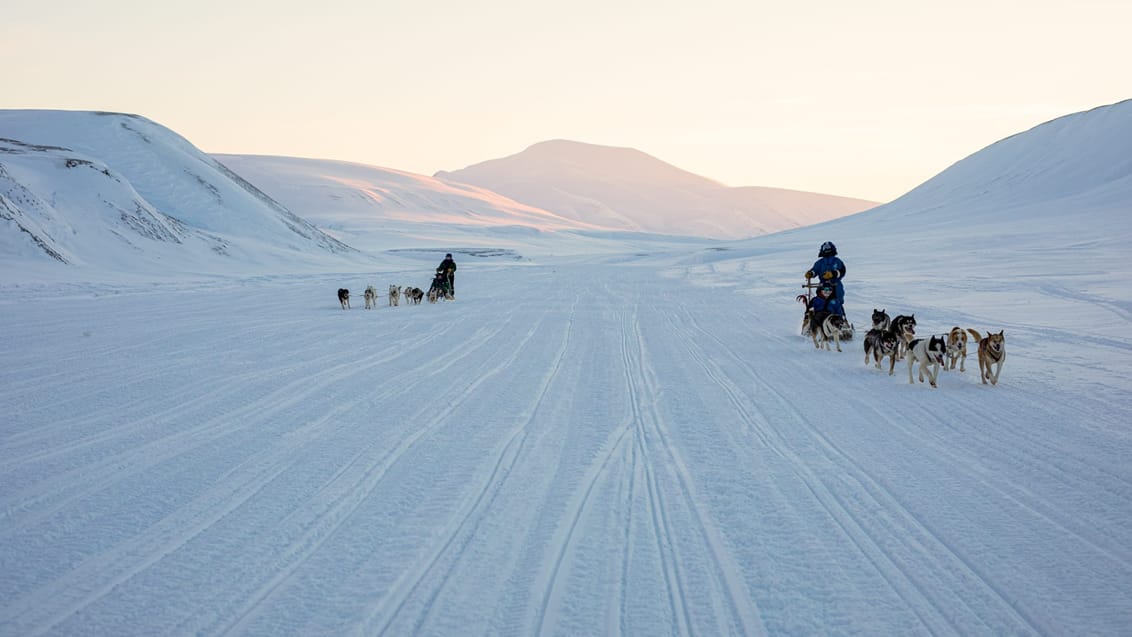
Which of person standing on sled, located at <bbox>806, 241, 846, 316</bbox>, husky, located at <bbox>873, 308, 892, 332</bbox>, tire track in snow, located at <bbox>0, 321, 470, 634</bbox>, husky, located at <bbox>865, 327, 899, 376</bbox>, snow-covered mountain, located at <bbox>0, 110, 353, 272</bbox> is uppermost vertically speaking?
snow-covered mountain, located at <bbox>0, 110, 353, 272</bbox>

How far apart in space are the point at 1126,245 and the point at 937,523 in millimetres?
40066

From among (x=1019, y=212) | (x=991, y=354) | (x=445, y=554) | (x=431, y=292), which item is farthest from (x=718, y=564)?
(x=1019, y=212)

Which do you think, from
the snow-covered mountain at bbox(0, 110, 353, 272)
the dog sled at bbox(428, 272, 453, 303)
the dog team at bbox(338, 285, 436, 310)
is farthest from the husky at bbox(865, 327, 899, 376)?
the snow-covered mountain at bbox(0, 110, 353, 272)

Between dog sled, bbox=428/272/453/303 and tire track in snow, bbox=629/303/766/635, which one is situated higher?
→ dog sled, bbox=428/272/453/303

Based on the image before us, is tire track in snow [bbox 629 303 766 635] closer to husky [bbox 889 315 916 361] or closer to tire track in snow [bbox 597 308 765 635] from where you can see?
tire track in snow [bbox 597 308 765 635]

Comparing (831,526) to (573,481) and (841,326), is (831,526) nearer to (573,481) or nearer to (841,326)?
(573,481)

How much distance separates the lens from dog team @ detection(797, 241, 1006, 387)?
9797 mm

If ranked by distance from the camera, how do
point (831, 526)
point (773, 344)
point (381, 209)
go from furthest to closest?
point (381, 209) < point (773, 344) < point (831, 526)

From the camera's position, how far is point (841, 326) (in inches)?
554

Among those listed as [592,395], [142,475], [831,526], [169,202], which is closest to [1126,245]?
[592,395]

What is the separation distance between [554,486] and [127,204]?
4458 cm

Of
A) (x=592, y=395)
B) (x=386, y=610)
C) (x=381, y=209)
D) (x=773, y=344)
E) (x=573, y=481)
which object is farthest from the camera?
(x=381, y=209)

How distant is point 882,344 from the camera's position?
36.3ft

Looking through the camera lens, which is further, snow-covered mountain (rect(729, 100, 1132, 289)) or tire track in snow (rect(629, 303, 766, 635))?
snow-covered mountain (rect(729, 100, 1132, 289))
